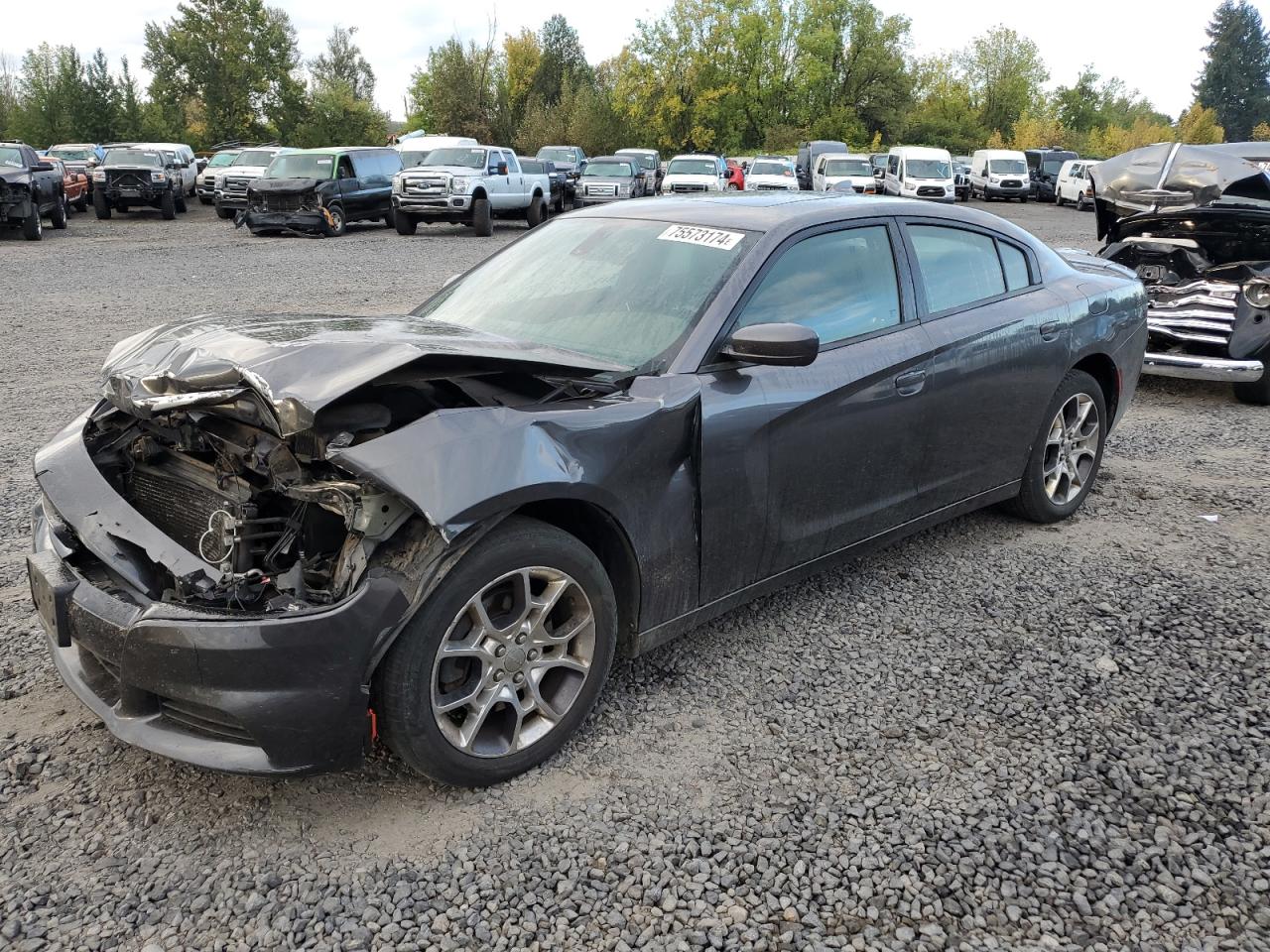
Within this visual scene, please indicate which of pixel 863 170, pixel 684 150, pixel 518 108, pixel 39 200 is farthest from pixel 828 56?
pixel 39 200

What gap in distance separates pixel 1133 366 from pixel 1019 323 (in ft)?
4.10

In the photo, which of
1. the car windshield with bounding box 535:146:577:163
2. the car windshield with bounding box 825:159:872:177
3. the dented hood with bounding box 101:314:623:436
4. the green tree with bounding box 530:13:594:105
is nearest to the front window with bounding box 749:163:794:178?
the car windshield with bounding box 825:159:872:177

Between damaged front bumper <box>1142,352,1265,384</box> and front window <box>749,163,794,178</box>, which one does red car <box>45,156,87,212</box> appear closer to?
front window <box>749,163,794,178</box>

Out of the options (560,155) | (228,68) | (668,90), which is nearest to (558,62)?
(668,90)

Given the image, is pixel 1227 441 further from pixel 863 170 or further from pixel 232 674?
pixel 863 170

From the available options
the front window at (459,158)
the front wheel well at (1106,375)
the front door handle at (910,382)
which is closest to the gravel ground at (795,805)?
the front door handle at (910,382)

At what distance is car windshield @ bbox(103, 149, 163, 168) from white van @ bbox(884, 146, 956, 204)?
68.6 ft

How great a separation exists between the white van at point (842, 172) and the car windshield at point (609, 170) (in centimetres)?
628

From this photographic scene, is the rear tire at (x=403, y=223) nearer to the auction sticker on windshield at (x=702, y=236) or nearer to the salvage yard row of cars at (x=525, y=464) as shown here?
the salvage yard row of cars at (x=525, y=464)

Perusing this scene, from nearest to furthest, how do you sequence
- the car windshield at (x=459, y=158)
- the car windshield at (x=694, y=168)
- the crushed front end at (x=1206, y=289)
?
the crushed front end at (x=1206, y=289)
the car windshield at (x=459, y=158)
the car windshield at (x=694, y=168)

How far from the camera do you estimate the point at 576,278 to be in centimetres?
388

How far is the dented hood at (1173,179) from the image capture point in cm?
793

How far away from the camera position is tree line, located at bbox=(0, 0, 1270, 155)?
54812 millimetres

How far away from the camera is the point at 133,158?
2655cm
